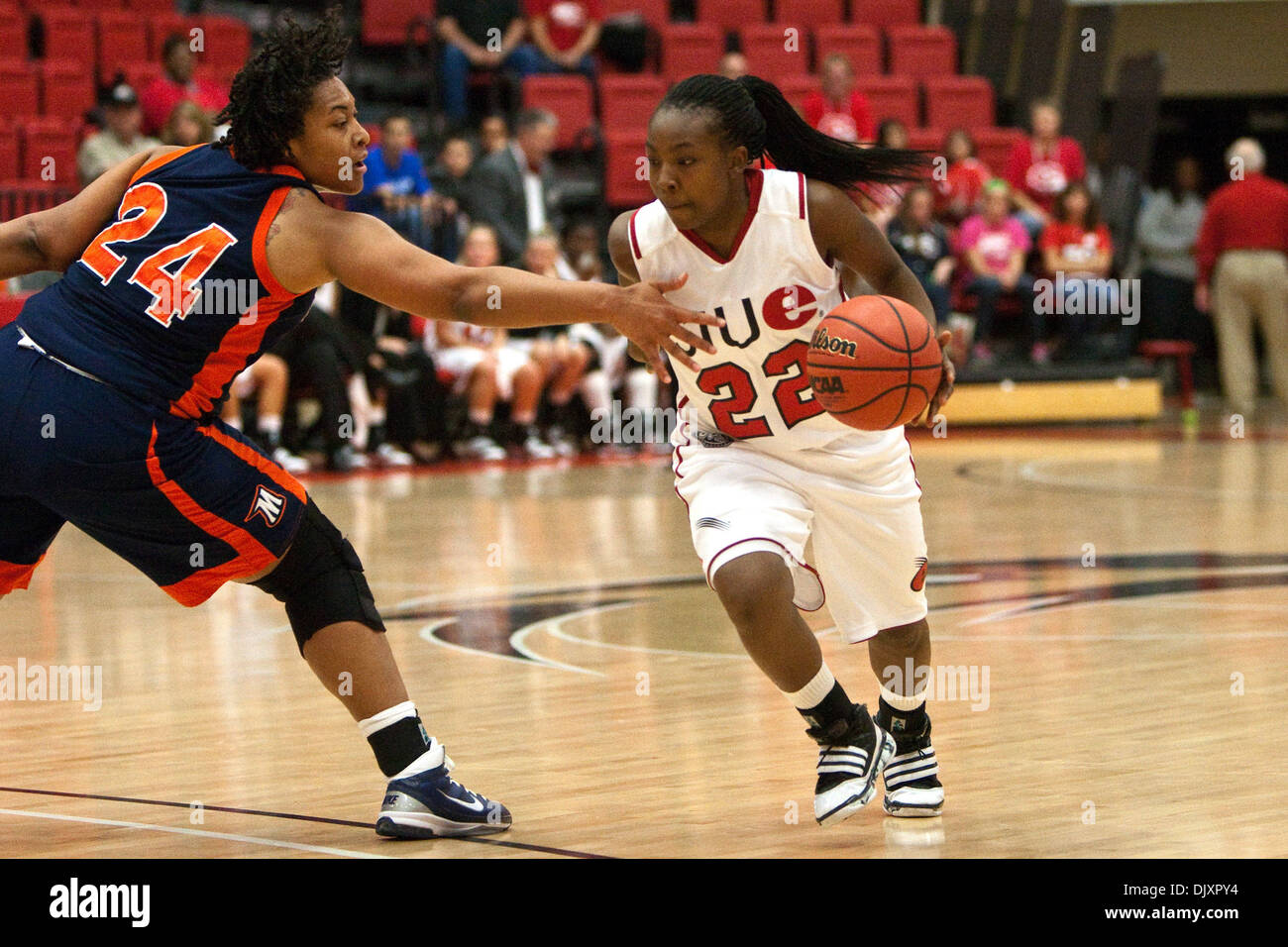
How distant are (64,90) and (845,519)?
11.9 meters

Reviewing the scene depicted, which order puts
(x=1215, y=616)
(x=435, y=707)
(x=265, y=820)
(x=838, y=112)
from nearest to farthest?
(x=265, y=820) → (x=435, y=707) → (x=1215, y=616) → (x=838, y=112)

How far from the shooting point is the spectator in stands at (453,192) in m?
14.5

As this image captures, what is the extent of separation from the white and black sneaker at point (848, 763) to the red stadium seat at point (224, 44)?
40.2ft

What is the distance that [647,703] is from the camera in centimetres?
561

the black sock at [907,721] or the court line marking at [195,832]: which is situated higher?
the black sock at [907,721]

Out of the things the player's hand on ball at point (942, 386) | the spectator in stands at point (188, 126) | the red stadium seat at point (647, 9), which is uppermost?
the red stadium seat at point (647, 9)

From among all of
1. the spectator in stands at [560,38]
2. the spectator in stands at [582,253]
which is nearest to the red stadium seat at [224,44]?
the spectator in stands at [560,38]

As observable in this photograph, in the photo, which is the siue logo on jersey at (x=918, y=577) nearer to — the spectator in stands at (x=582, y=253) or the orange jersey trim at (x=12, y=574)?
the orange jersey trim at (x=12, y=574)

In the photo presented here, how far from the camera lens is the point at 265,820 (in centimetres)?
419

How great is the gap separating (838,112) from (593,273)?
3.39 meters

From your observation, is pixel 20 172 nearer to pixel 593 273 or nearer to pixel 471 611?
pixel 593 273

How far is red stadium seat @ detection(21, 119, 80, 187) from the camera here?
14.0m

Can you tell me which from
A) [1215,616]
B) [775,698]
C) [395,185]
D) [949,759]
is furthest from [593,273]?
[949,759]

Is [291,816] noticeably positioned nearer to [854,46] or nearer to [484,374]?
[484,374]
